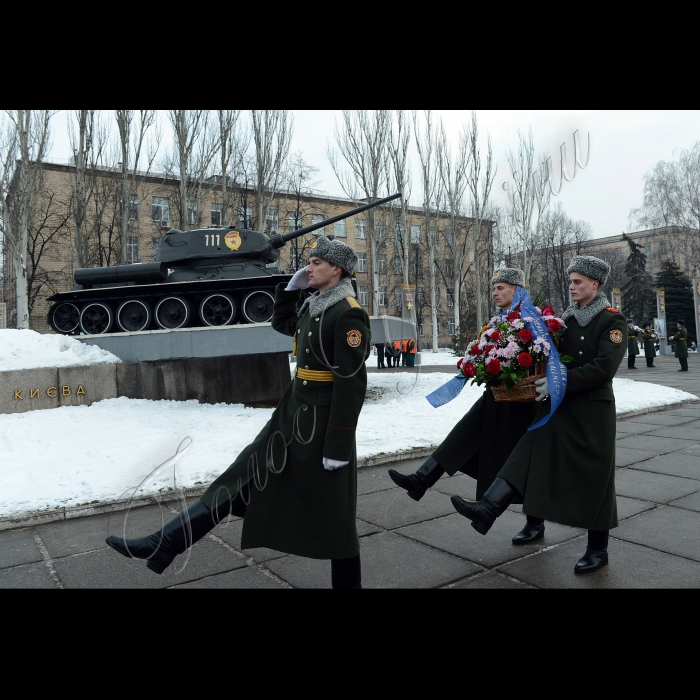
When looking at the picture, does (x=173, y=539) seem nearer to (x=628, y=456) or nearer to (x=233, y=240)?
(x=628, y=456)

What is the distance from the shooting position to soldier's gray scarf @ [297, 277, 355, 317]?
9.27 feet

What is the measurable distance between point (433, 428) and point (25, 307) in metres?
18.7

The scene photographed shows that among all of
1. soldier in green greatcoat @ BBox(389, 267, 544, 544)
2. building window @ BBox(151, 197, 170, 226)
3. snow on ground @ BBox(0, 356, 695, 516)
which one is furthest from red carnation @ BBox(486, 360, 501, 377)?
building window @ BBox(151, 197, 170, 226)

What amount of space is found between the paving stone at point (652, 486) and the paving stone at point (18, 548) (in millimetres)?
4223

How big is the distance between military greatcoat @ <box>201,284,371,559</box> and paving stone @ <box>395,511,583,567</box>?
1133 millimetres

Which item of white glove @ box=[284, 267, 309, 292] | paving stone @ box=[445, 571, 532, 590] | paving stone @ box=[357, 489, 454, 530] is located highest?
white glove @ box=[284, 267, 309, 292]

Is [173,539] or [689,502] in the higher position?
[173,539]

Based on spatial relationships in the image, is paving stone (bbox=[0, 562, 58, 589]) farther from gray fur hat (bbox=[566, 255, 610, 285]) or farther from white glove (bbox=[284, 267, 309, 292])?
gray fur hat (bbox=[566, 255, 610, 285])

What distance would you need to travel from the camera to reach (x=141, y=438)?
7152 millimetres

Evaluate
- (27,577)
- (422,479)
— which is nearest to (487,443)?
(422,479)

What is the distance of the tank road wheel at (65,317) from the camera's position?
13.4 m

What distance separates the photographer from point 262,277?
12.0 m

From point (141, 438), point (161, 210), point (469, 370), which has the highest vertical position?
point (161, 210)

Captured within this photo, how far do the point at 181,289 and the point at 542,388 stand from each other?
10517mm
